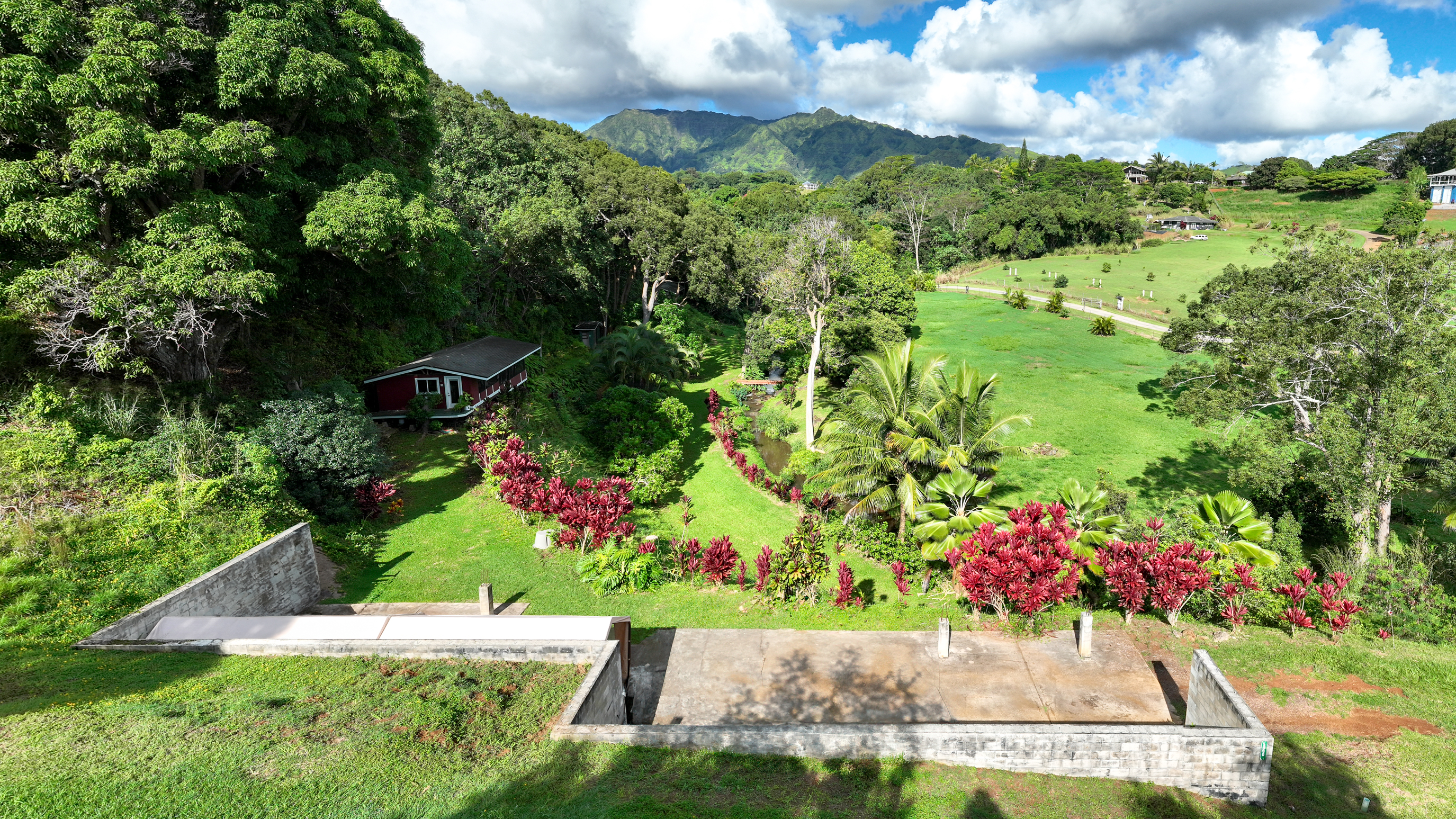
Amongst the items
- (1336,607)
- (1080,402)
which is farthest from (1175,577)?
(1080,402)

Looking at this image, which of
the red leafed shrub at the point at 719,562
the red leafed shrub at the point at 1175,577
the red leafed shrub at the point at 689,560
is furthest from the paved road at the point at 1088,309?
the red leafed shrub at the point at 689,560

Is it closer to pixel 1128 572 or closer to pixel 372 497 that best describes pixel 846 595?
pixel 1128 572

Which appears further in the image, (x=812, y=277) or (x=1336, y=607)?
(x=812, y=277)

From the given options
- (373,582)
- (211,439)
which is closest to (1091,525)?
(373,582)

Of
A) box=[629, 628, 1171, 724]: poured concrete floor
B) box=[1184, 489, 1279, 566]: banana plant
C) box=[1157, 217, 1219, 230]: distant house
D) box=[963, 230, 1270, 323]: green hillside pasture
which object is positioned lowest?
box=[629, 628, 1171, 724]: poured concrete floor

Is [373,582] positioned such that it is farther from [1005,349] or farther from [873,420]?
[1005,349]

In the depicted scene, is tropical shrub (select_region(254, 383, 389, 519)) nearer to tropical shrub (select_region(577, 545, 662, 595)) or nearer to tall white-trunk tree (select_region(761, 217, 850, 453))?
tropical shrub (select_region(577, 545, 662, 595))

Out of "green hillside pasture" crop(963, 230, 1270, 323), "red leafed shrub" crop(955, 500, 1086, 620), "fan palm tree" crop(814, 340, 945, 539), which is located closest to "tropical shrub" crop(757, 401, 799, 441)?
"fan palm tree" crop(814, 340, 945, 539)
